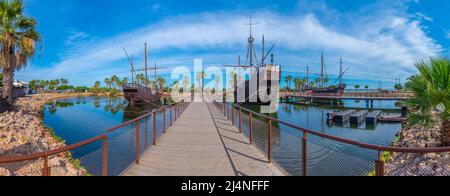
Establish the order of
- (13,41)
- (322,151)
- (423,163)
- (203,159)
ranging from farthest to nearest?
(13,41), (322,151), (423,163), (203,159)

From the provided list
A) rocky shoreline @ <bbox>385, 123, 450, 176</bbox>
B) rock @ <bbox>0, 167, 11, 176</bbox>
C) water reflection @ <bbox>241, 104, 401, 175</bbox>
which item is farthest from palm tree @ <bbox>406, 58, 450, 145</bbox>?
rock @ <bbox>0, 167, 11, 176</bbox>

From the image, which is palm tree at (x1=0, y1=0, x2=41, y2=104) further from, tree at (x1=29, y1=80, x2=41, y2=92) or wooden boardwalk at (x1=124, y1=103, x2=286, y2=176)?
tree at (x1=29, y1=80, x2=41, y2=92)

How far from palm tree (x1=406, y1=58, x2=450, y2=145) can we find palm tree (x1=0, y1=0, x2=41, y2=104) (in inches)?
790

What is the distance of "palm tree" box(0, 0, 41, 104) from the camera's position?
14.2m

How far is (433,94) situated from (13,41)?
20.7 metres

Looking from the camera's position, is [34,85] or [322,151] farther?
[34,85]

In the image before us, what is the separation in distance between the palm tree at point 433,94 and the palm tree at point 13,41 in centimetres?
2006

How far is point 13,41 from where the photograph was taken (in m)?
14.5

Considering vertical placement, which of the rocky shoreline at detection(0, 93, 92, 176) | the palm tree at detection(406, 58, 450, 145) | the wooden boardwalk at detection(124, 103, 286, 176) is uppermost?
the palm tree at detection(406, 58, 450, 145)

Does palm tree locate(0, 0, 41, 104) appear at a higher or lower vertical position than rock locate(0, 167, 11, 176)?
higher

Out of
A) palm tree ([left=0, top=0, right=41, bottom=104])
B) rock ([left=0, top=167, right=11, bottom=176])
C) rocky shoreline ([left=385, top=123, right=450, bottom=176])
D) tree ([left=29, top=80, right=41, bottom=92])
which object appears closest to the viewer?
rocky shoreline ([left=385, top=123, right=450, bottom=176])

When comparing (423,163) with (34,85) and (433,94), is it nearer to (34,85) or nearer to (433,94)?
(433,94)

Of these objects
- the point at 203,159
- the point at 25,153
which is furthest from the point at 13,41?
the point at 203,159
